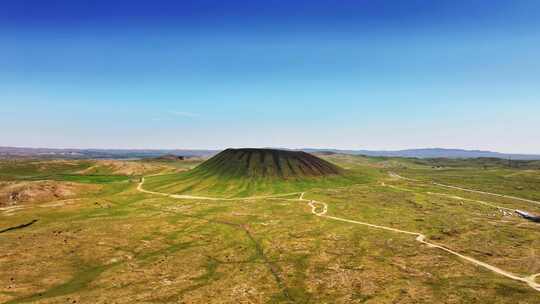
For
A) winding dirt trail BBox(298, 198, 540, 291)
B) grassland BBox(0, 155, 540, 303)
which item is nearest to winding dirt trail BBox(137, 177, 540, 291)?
winding dirt trail BBox(298, 198, 540, 291)

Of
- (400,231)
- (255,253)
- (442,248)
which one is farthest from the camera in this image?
(400,231)

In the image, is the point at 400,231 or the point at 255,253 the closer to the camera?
the point at 255,253

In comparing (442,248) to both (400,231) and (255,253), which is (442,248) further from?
(255,253)

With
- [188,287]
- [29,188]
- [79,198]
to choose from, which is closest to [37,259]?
[188,287]

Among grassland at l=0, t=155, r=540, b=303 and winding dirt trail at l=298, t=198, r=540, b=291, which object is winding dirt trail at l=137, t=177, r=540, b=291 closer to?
winding dirt trail at l=298, t=198, r=540, b=291

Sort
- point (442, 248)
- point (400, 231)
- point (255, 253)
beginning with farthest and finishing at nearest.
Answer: point (400, 231), point (442, 248), point (255, 253)

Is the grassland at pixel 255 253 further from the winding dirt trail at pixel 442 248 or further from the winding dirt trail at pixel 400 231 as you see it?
A: the winding dirt trail at pixel 400 231

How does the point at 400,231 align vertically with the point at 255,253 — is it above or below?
above

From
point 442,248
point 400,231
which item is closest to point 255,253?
point 442,248

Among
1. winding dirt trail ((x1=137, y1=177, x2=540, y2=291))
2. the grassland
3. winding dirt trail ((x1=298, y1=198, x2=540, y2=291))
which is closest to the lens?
the grassland
